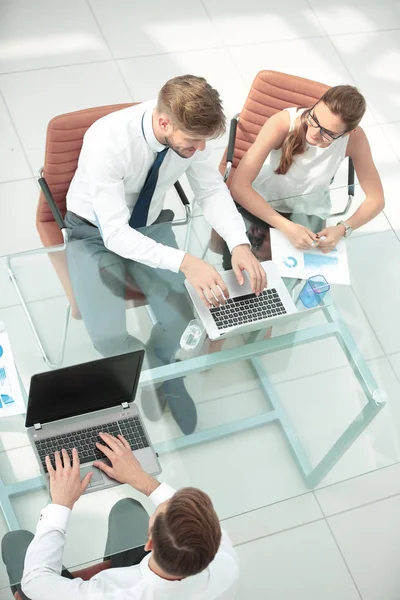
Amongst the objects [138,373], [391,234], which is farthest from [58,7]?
[138,373]

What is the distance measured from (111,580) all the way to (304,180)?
1685 millimetres

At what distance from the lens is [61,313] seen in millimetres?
2385

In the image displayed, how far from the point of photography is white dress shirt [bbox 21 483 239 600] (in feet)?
5.71

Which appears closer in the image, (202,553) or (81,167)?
(202,553)

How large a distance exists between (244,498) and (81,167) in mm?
1257

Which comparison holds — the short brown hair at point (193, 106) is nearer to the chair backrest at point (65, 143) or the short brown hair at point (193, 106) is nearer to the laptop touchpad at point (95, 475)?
the chair backrest at point (65, 143)

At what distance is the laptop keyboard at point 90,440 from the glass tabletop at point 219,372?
52mm

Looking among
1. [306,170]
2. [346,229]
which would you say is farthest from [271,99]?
[346,229]

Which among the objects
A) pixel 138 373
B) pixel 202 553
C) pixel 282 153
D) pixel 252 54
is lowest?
pixel 202 553

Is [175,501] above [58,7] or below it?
below

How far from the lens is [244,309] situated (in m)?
2.43

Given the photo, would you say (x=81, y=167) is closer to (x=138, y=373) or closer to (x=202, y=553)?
(x=138, y=373)

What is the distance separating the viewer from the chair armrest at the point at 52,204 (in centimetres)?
262

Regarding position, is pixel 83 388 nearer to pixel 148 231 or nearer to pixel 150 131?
pixel 148 231
